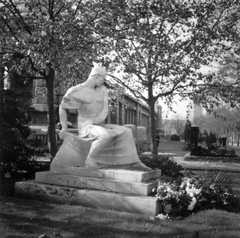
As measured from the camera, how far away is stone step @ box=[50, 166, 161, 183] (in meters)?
6.15

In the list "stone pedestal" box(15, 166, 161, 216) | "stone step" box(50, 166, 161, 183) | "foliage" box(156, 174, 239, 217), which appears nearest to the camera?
"foliage" box(156, 174, 239, 217)

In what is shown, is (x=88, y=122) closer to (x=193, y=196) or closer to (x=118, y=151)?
(x=118, y=151)

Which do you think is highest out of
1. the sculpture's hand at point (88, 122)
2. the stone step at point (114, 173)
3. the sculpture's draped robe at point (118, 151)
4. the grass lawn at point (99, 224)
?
the sculpture's hand at point (88, 122)

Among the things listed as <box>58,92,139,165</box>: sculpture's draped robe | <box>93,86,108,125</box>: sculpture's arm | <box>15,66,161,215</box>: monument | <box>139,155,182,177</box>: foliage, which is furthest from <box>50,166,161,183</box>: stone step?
<box>139,155,182,177</box>: foliage

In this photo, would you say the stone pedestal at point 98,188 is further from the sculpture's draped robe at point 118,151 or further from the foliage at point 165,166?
the foliage at point 165,166

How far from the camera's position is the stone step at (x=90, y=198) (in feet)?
18.6

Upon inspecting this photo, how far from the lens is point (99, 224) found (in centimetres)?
507

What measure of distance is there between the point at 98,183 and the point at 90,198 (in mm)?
320

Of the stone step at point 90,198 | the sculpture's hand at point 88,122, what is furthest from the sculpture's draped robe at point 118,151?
the stone step at point 90,198

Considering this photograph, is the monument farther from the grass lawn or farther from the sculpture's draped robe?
the grass lawn

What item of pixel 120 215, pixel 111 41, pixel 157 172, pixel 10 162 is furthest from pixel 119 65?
pixel 120 215

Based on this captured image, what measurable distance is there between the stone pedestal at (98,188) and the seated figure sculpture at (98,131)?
13.4 inches

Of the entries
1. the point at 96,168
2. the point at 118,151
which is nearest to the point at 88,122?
the point at 118,151

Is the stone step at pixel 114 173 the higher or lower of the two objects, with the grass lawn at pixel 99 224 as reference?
higher
